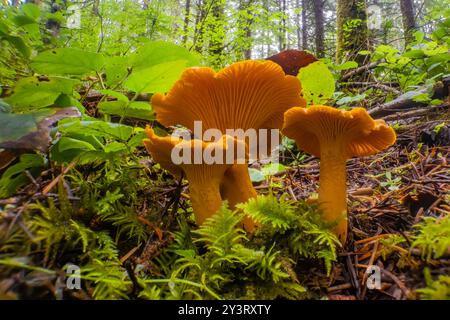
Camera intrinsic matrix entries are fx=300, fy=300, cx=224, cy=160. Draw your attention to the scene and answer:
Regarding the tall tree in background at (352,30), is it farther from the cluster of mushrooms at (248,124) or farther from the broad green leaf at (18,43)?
the broad green leaf at (18,43)

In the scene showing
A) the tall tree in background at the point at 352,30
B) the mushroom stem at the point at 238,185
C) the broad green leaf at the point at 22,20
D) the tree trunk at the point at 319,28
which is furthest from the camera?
the tree trunk at the point at 319,28

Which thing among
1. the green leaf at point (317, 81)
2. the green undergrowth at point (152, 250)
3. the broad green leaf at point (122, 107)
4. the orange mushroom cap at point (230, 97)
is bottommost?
the green undergrowth at point (152, 250)

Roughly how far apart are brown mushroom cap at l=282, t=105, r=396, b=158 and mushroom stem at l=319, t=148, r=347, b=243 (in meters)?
0.08

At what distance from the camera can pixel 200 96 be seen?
58.5 inches

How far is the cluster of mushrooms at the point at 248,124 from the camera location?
4.29 ft

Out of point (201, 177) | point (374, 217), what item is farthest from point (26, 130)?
point (374, 217)

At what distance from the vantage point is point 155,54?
4.54 feet

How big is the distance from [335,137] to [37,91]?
137cm

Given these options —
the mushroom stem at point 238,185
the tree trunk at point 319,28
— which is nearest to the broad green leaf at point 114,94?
the mushroom stem at point 238,185

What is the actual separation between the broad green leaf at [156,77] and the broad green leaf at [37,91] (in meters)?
0.25

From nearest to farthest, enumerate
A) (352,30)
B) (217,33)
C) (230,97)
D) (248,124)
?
(230,97), (248,124), (352,30), (217,33)

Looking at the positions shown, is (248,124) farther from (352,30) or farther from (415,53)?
(352,30)
